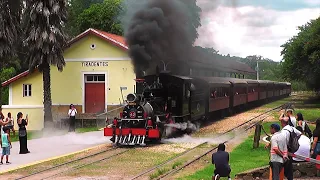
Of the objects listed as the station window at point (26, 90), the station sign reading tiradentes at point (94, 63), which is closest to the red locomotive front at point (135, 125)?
the station sign reading tiradentes at point (94, 63)

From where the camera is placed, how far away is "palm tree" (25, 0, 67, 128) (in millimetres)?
28344

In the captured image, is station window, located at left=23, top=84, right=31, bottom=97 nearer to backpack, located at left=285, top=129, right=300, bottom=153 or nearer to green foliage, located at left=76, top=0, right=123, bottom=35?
green foliage, located at left=76, top=0, right=123, bottom=35

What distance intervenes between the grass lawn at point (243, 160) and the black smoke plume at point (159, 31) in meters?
5.31

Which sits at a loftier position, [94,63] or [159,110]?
[94,63]

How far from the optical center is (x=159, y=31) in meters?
20.2

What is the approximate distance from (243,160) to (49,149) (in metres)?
8.27

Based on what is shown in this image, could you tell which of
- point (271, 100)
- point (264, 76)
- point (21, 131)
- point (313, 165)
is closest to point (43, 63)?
point (21, 131)

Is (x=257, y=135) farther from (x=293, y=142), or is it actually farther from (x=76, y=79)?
(x=76, y=79)

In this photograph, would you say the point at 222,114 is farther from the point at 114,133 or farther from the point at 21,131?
the point at 21,131

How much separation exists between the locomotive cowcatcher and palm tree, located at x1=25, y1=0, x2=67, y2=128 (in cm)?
1098

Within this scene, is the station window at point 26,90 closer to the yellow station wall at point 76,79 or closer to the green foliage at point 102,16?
the yellow station wall at point 76,79

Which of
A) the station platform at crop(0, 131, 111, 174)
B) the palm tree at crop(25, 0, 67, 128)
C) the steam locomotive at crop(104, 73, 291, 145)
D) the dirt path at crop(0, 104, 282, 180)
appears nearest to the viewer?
the dirt path at crop(0, 104, 282, 180)

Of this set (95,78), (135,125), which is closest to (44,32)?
(95,78)

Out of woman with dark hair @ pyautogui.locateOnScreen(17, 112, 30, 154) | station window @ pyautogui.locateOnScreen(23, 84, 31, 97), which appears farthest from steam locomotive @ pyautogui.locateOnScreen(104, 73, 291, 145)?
station window @ pyautogui.locateOnScreen(23, 84, 31, 97)
